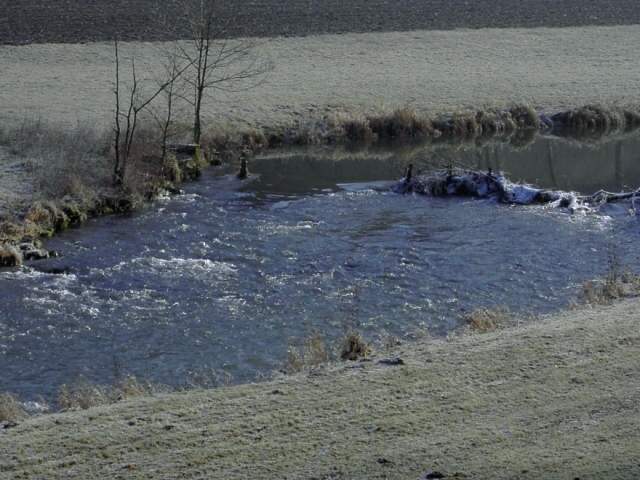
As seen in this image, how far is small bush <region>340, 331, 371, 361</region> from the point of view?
15266mm

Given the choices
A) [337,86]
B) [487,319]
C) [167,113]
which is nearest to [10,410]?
[487,319]

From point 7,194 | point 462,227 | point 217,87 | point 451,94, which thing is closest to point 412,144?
point 451,94

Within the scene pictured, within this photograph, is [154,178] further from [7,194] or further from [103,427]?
[103,427]

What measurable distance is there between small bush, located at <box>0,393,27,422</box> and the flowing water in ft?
4.65

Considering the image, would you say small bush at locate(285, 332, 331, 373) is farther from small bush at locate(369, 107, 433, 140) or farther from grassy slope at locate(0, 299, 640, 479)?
small bush at locate(369, 107, 433, 140)

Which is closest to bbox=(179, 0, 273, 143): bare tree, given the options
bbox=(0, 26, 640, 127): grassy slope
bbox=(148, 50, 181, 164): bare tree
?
bbox=(0, 26, 640, 127): grassy slope

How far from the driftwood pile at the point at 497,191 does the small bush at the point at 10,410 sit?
16700mm

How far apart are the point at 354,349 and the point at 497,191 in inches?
568

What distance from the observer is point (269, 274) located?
72.0 feet

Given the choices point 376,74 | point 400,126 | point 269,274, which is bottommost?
point 269,274

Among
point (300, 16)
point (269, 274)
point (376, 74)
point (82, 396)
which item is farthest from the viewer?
point (300, 16)

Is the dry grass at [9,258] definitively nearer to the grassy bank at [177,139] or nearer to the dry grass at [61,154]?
the grassy bank at [177,139]

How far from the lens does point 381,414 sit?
1223cm

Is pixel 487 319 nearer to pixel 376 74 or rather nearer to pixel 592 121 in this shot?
pixel 592 121
